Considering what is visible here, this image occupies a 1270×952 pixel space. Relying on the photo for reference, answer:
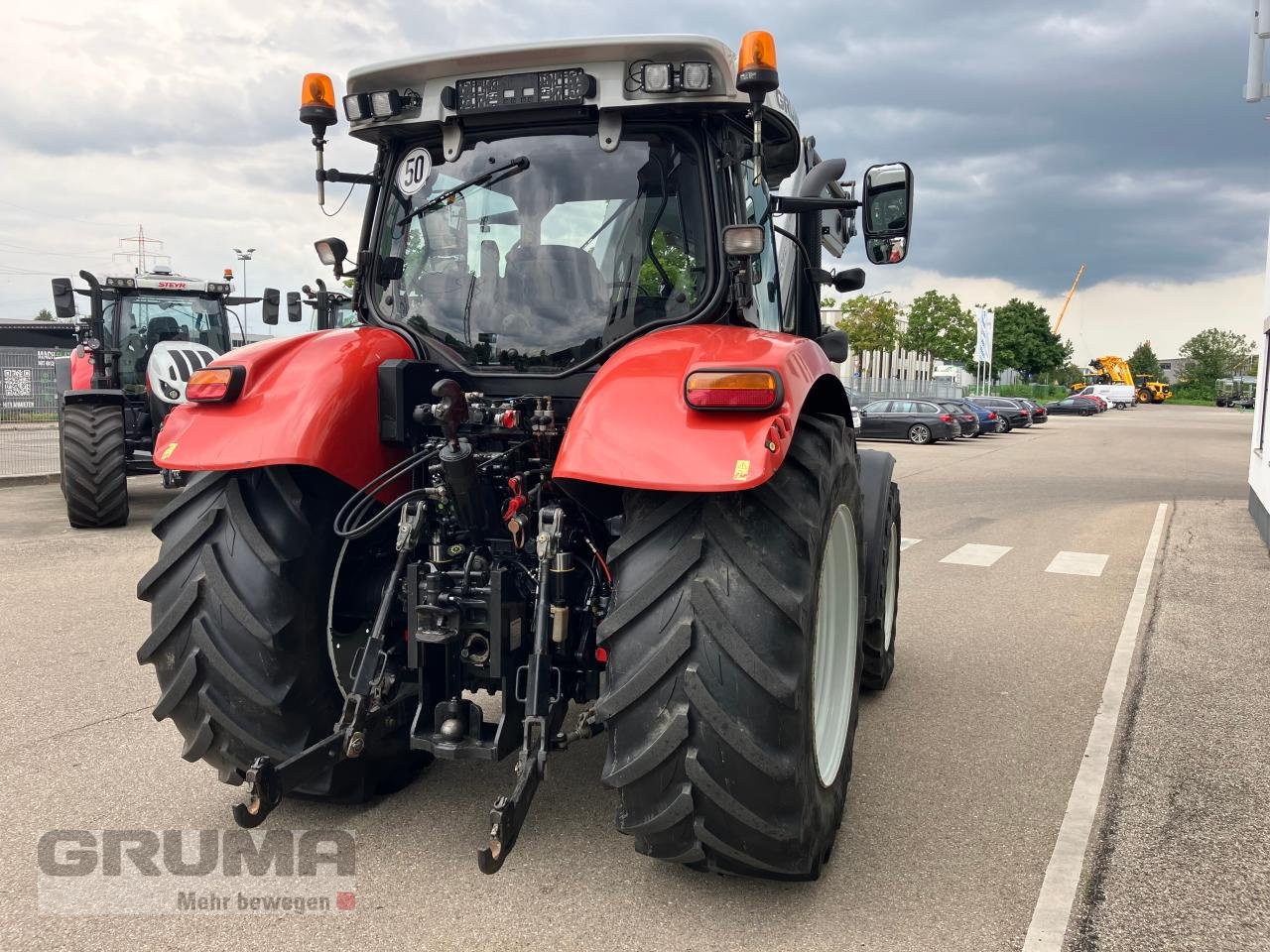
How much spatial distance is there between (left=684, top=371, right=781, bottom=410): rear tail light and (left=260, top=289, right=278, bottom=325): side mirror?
10.6 metres

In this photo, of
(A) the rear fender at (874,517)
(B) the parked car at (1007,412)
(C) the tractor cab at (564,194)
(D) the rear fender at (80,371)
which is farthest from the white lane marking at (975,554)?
(B) the parked car at (1007,412)

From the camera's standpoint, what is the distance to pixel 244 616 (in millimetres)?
3211

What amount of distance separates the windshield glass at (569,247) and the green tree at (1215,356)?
447 feet

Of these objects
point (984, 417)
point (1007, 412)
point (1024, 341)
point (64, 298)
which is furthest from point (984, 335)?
point (64, 298)

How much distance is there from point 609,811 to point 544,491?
1.25 m

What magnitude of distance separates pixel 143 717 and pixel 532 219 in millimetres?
3137

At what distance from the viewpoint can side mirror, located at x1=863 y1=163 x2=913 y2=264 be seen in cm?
435

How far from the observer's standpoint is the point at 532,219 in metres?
3.65

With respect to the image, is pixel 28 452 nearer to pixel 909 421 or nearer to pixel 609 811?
pixel 609 811

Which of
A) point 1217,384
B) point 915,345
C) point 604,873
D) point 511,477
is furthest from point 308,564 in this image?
point 1217,384

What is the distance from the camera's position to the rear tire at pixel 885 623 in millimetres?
5070

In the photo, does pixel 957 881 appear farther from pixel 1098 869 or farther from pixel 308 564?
pixel 308 564

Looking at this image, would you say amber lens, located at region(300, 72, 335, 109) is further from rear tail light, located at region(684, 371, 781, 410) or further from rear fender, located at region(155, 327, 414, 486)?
rear tail light, located at region(684, 371, 781, 410)

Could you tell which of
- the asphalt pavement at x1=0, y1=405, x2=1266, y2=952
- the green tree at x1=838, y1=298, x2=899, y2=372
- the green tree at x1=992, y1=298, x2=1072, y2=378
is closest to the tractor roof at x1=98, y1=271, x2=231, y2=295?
the asphalt pavement at x1=0, y1=405, x2=1266, y2=952
